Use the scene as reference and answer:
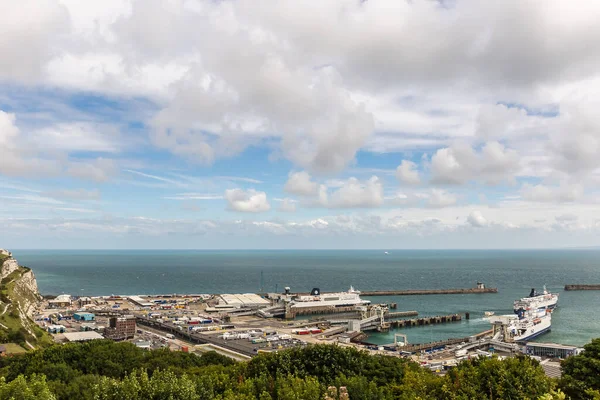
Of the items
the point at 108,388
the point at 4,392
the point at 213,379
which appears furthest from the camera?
the point at 213,379

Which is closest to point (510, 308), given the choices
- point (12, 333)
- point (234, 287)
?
point (234, 287)

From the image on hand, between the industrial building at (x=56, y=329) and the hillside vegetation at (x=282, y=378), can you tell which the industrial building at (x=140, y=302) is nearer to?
the industrial building at (x=56, y=329)

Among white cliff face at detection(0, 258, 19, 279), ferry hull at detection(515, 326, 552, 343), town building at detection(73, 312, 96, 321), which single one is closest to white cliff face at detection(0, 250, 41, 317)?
white cliff face at detection(0, 258, 19, 279)

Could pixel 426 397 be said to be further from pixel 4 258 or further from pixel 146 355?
pixel 4 258

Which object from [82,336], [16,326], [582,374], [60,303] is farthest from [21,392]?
[60,303]

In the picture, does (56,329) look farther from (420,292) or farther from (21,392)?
(420,292)

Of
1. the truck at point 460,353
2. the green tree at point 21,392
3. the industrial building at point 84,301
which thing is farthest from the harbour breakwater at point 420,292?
the green tree at point 21,392
